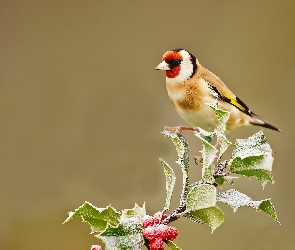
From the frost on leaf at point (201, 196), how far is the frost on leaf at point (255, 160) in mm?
33

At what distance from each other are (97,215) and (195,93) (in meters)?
0.45

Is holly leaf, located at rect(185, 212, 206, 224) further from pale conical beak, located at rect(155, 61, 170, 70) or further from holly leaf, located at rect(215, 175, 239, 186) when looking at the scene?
pale conical beak, located at rect(155, 61, 170, 70)

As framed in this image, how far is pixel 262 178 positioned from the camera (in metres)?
0.37

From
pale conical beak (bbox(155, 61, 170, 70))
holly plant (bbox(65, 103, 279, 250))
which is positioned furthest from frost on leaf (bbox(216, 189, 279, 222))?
pale conical beak (bbox(155, 61, 170, 70))

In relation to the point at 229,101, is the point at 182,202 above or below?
below

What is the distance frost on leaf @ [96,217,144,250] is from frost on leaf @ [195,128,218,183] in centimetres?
5

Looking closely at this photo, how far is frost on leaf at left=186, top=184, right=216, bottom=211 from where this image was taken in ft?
1.12

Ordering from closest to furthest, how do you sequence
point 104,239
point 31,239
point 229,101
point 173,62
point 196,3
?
point 104,239 < point 173,62 < point 229,101 < point 196,3 < point 31,239

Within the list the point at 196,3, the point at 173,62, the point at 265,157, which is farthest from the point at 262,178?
the point at 196,3

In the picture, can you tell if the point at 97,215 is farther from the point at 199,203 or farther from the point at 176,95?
the point at 176,95

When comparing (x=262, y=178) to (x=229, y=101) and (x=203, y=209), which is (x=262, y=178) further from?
(x=229, y=101)

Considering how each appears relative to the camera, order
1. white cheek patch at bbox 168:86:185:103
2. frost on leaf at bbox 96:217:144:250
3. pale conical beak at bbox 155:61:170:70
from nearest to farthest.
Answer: frost on leaf at bbox 96:217:144:250, pale conical beak at bbox 155:61:170:70, white cheek patch at bbox 168:86:185:103

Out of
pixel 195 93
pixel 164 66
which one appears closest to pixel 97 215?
pixel 164 66

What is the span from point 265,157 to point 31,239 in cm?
185
